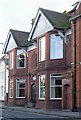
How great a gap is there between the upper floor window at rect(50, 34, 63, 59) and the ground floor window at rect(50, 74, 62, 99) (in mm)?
1962

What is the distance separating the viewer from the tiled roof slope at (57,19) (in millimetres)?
33219

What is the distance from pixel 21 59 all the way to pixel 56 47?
9.83 m

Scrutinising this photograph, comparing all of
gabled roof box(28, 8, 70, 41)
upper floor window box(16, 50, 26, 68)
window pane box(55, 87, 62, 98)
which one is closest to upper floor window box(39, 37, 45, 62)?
gabled roof box(28, 8, 70, 41)

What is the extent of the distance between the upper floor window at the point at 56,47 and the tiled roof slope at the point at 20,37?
884 cm

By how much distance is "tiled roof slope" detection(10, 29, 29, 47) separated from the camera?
1678 inches

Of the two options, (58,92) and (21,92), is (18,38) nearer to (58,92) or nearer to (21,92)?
(21,92)

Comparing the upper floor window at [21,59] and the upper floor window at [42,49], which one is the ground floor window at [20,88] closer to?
the upper floor window at [21,59]

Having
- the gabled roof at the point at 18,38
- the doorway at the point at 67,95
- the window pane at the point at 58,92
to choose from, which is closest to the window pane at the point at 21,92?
the gabled roof at the point at 18,38

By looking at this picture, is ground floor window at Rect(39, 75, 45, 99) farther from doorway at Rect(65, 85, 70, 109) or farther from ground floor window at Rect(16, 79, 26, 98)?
ground floor window at Rect(16, 79, 26, 98)

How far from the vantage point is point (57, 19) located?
34.7 meters

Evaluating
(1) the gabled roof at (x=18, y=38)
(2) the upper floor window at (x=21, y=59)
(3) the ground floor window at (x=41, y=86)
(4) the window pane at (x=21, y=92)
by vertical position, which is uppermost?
(1) the gabled roof at (x=18, y=38)

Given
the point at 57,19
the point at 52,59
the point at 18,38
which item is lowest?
the point at 52,59

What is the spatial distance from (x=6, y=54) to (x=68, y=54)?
Result: 1688 centimetres

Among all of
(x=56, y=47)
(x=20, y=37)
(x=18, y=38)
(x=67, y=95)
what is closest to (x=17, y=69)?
(x=18, y=38)
